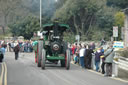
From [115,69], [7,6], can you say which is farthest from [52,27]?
[7,6]

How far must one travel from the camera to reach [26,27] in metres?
56.7

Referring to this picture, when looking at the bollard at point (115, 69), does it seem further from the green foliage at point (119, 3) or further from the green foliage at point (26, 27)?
the green foliage at point (119, 3)

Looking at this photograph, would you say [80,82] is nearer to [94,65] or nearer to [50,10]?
[94,65]

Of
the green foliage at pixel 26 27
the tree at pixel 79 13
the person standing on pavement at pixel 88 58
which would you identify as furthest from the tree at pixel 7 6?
the person standing on pavement at pixel 88 58

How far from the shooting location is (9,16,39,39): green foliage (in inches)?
2238

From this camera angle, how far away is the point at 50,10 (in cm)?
3609

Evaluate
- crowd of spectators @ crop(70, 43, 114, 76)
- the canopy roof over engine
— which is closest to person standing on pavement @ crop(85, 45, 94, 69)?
crowd of spectators @ crop(70, 43, 114, 76)

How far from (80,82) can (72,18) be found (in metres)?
43.0

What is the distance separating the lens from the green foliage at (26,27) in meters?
56.8

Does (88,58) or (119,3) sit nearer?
(88,58)

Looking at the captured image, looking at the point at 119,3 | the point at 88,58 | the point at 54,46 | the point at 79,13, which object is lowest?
the point at 88,58

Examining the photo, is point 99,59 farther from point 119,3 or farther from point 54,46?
point 119,3

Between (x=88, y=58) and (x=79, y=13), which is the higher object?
(x=79, y=13)

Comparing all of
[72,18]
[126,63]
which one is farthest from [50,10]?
[72,18]
